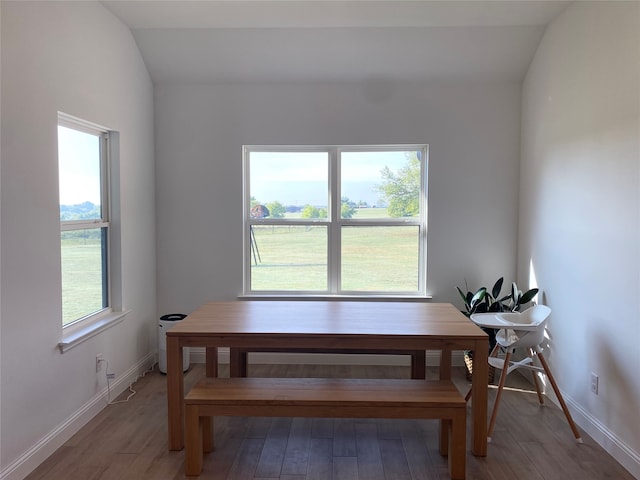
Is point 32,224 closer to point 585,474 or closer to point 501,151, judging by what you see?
point 585,474

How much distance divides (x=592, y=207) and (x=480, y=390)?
133 centimetres

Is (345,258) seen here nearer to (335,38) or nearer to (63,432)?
(335,38)

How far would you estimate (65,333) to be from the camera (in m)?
2.62

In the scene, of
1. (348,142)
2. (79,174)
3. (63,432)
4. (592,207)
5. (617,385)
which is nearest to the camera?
(617,385)

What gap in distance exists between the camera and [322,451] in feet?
8.02

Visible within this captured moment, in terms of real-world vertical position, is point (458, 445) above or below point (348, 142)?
below

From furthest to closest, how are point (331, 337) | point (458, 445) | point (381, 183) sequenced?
point (381, 183) → point (331, 337) → point (458, 445)

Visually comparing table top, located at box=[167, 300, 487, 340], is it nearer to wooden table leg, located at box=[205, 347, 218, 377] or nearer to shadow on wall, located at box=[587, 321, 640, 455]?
wooden table leg, located at box=[205, 347, 218, 377]

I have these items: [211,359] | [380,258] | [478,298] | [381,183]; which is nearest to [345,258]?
[380,258]

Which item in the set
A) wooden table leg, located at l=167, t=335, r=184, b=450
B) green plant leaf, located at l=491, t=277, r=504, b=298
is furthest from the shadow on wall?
wooden table leg, located at l=167, t=335, r=184, b=450

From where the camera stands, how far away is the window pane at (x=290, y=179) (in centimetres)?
390

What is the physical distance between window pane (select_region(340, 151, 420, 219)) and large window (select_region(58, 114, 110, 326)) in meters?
1.96

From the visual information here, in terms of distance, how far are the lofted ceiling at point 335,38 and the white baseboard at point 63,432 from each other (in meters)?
2.49

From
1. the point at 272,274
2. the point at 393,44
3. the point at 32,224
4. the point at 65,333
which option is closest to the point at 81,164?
the point at 32,224
